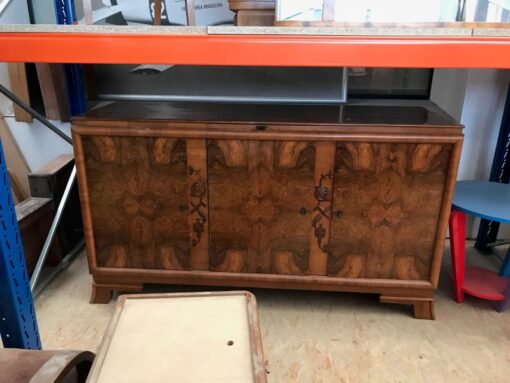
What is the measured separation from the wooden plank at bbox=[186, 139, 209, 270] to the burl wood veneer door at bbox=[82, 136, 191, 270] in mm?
21

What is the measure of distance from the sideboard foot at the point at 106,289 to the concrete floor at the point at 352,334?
0.03 meters

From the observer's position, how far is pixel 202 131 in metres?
1.48

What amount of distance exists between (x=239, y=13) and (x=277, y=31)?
52cm

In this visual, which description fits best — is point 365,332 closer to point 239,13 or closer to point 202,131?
point 202,131

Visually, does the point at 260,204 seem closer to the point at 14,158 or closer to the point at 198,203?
the point at 198,203

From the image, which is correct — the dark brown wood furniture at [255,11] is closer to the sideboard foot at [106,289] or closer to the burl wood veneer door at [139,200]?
the burl wood veneer door at [139,200]

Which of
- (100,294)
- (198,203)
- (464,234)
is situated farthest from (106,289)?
(464,234)

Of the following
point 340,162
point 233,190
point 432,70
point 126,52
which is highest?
point 126,52

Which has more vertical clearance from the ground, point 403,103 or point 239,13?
point 239,13

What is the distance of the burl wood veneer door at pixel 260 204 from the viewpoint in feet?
4.90

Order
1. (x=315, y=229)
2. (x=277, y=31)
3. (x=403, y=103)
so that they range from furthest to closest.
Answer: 1. (x=403, y=103)
2. (x=315, y=229)
3. (x=277, y=31)

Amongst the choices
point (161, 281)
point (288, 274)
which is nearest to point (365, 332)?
point (288, 274)

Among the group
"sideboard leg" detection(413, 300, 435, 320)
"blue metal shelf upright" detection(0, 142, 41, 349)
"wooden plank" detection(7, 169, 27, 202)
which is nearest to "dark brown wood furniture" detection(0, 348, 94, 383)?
"blue metal shelf upright" detection(0, 142, 41, 349)

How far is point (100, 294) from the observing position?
5.71ft
